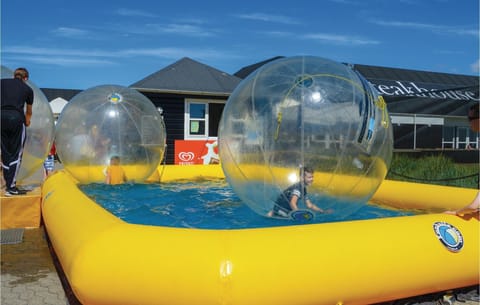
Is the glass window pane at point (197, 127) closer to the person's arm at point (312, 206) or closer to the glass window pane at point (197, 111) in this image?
the glass window pane at point (197, 111)

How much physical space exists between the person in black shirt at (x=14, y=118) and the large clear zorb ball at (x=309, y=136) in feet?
10.3

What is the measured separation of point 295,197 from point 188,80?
526 inches

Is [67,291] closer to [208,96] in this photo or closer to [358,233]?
[358,233]

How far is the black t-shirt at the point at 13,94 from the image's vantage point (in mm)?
6059

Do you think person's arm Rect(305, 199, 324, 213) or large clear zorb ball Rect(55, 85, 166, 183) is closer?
person's arm Rect(305, 199, 324, 213)

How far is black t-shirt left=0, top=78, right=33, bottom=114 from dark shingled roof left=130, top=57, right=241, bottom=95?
31.2ft

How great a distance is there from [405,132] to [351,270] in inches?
552

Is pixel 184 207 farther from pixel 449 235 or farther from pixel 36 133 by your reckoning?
pixel 449 235

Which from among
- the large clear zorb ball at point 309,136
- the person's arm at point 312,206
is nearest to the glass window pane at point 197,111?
the large clear zorb ball at point 309,136

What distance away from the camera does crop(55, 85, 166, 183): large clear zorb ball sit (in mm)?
7422

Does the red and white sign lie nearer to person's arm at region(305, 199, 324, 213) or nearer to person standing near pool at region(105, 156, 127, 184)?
person standing near pool at region(105, 156, 127, 184)

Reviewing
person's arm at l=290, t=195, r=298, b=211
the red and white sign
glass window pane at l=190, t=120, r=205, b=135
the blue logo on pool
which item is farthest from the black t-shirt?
glass window pane at l=190, t=120, r=205, b=135

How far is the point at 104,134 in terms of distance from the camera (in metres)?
7.41

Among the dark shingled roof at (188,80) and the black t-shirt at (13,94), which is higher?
the dark shingled roof at (188,80)
